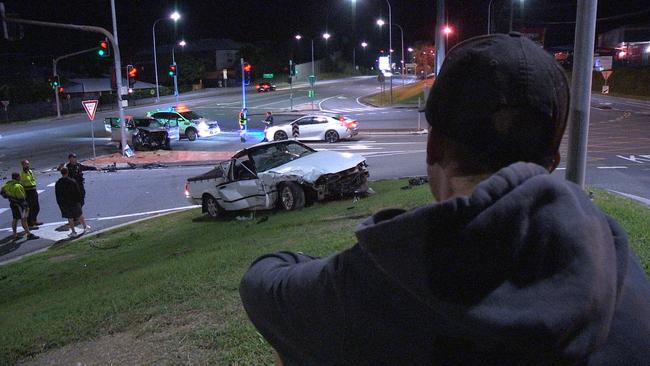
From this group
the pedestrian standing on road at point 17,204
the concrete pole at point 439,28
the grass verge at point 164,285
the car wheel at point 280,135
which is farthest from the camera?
the car wheel at point 280,135

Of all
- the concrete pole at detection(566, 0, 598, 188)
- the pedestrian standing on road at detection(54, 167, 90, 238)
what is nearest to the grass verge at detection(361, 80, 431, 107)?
the pedestrian standing on road at detection(54, 167, 90, 238)

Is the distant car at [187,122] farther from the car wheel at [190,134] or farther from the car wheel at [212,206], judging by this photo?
the car wheel at [212,206]

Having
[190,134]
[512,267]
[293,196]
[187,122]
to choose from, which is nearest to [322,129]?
[190,134]

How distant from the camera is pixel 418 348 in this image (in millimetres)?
973

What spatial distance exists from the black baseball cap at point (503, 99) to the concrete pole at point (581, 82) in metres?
4.65

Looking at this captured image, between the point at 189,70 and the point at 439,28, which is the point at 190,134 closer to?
the point at 439,28

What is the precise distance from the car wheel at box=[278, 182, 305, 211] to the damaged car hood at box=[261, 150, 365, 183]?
10.2 inches

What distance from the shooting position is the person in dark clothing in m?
0.89

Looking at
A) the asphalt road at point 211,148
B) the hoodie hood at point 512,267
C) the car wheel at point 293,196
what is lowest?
the asphalt road at point 211,148

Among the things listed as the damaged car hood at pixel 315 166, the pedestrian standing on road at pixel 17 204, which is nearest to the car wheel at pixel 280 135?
the damaged car hood at pixel 315 166

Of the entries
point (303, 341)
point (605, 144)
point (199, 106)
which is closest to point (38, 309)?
point (303, 341)

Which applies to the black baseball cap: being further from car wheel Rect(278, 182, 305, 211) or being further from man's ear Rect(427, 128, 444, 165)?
car wheel Rect(278, 182, 305, 211)

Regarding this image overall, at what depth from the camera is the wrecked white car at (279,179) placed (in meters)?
13.1

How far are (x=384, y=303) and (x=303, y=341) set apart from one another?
0.23m
